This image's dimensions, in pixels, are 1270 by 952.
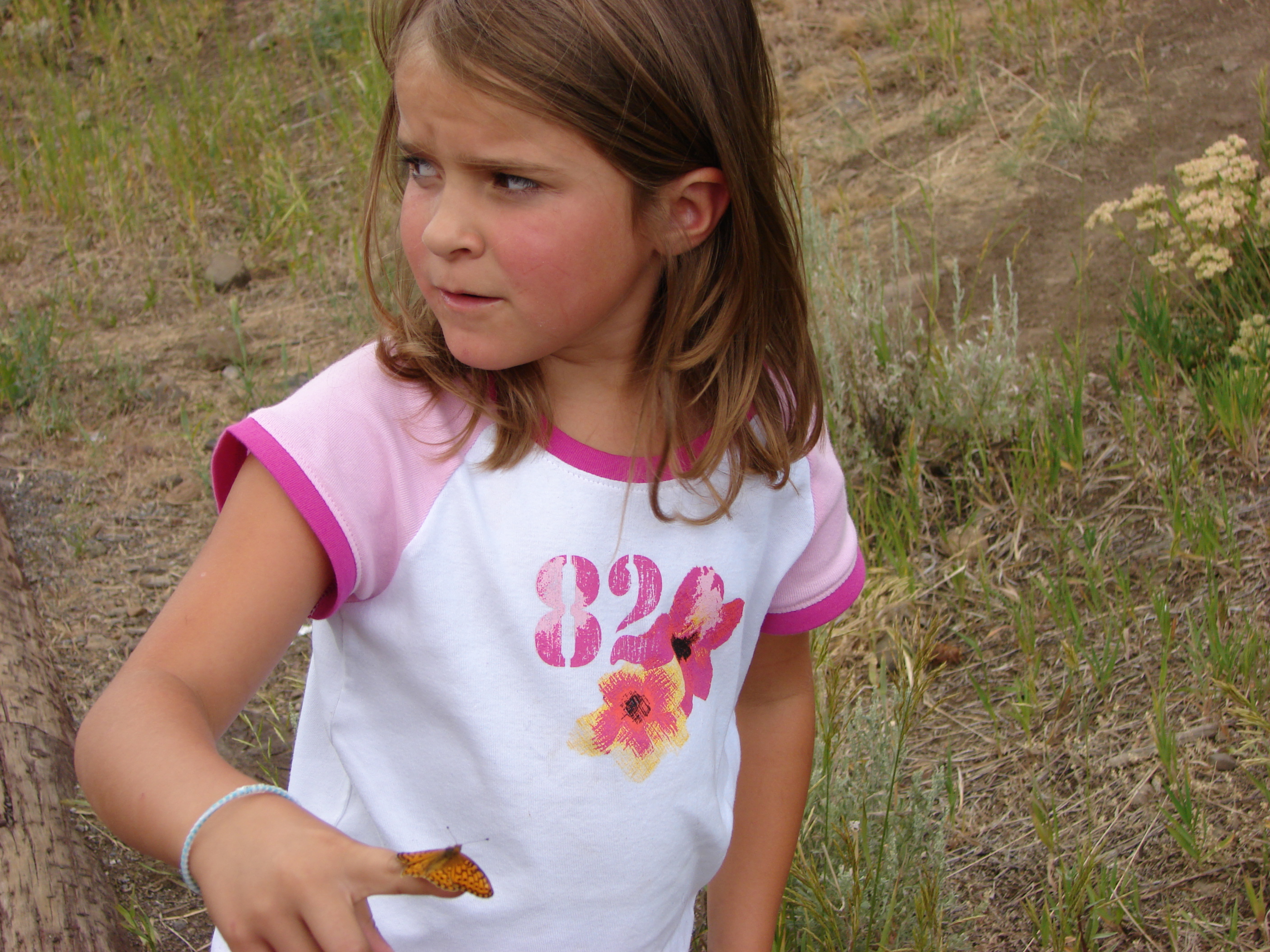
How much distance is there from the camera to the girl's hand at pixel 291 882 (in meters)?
0.69

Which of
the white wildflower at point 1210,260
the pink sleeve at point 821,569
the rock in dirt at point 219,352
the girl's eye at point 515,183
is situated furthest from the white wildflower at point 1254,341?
the rock in dirt at point 219,352

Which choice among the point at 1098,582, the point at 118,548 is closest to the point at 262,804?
the point at 1098,582

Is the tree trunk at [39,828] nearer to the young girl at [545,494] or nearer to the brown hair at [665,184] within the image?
the young girl at [545,494]

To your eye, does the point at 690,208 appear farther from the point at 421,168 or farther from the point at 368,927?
the point at 368,927

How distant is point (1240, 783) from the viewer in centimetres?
205

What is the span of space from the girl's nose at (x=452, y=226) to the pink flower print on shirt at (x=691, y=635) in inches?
17.6

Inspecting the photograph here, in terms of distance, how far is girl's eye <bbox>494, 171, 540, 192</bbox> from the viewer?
1114 millimetres

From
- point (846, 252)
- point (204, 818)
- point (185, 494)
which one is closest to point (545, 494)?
point (204, 818)

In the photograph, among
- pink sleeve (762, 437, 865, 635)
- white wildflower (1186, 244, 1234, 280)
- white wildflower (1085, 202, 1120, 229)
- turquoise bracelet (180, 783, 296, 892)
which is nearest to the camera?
turquoise bracelet (180, 783, 296, 892)

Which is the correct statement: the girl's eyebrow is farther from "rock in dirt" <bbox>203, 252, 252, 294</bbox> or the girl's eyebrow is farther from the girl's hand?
"rock in dirt" <bbox>203, 252, 252, 294</bbox>

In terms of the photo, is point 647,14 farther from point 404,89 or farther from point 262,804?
point 262,804

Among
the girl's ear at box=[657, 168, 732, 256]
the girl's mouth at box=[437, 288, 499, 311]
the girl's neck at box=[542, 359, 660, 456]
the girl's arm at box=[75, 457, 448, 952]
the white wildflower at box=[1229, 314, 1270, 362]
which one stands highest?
the girl's mouth at box=[437, 288, 499, 311]

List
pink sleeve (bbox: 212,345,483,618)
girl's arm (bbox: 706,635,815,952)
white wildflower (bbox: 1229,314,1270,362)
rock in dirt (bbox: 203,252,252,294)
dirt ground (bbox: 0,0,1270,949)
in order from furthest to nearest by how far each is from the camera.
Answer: rock in dirt (bbox: 203,252,252,294) < dirt ground (bbox: 0,0,1270,949) < white wildflower (bbox: 1229,314,1270,362) < girl's arm (bbox: 706,635,815,952) < pink sleeve (bbox: 212,345,483,618)

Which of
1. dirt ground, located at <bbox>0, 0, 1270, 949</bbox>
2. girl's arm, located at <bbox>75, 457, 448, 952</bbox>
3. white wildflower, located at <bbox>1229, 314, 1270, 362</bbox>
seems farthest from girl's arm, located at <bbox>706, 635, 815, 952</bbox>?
white wildflower, located at <bbox>1229, 314, 1270, 362</bbox>
